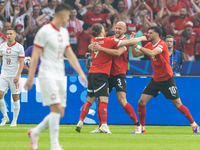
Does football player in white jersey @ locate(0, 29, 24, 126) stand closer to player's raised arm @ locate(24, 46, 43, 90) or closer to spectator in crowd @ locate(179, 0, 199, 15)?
player's raised arm @ locate(24, 46, 43, 90)

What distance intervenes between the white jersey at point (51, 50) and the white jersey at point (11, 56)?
470 cm

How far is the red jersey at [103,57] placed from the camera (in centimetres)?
789

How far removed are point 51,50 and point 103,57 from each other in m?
2.92

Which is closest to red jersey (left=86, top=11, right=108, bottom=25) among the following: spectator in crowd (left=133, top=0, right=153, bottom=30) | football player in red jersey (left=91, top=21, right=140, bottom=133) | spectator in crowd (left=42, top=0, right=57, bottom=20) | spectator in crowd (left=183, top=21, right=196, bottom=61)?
spectator in crowd (left=133, top=0, right=153, bottom=30)

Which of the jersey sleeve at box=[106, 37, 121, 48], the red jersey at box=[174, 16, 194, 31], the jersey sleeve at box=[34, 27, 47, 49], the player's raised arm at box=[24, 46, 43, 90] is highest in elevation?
the red jersey at box=[174, 16, 194, 31]

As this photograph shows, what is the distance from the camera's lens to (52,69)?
5102 millimetres

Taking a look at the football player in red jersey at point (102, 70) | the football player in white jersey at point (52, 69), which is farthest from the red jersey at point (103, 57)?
the football player in white jersey at point (52, 69)

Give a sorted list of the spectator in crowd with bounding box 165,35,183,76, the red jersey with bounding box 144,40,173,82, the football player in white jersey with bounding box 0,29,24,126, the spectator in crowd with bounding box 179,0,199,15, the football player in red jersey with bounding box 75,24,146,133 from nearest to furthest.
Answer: the football player in red jersey with bounding box 75,24,146,133 < the red jersey with bounding box 144,40,173,82 < the football player in white jersey with bounding box 0,29,24,126 < the spectator in crowd with bounding box 165,35,183,76 < the spectator in crowd with bounding box 179,0,199,15

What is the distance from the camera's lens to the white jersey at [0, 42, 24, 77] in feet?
31.7

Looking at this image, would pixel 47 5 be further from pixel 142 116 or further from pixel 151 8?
pixel 142 116

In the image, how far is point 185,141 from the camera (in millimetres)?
6699

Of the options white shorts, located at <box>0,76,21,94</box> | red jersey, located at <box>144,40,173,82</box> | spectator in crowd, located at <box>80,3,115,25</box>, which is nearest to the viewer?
red jersey, located at <box>144,40,173,82</box>

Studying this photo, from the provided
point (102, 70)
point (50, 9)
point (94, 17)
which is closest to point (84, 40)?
point (94, 17)

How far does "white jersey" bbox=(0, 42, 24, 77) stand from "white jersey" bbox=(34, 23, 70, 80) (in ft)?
15.4
